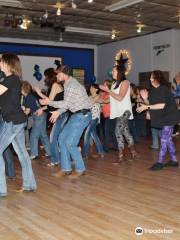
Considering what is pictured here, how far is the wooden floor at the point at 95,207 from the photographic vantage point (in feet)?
9.29

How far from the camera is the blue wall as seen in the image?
1290 centimetres

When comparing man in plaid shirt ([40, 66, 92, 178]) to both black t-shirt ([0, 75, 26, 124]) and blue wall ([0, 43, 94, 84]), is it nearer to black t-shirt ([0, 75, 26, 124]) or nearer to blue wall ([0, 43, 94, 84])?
black t-shirt ([0, 75, 26, 124])

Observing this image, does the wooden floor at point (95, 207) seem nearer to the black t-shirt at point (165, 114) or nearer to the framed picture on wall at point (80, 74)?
the black t-shirt at point (165, 114)

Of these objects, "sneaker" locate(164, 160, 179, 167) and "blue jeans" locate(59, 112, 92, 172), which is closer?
"blue jeans" locate(59, 112, 92, 172)

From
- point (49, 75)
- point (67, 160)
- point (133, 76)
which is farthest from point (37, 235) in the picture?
point (133, 76)

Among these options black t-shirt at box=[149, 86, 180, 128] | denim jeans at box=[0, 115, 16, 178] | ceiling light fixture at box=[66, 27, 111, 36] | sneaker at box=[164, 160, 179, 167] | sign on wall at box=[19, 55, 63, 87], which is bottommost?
sneaker at box=[164, 160, 179, 167]

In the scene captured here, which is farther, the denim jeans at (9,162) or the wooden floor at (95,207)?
the denim jeans at (9,162)

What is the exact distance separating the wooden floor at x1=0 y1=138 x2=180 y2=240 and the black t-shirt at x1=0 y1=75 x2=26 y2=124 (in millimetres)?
775

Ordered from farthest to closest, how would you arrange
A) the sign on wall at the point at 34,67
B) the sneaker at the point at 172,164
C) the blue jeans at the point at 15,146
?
the sign on wall at the point at 34,67
the sneaker at the point at 172,164
the blue jeans at the point at 15,146

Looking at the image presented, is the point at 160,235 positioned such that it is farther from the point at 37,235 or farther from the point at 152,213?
the point at 37,235

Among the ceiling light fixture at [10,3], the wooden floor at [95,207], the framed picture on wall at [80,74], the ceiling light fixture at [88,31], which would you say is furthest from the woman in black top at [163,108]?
the framed picture on wall at [80,74]

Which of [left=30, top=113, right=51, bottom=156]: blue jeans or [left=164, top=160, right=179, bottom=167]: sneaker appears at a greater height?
[left=30, top=113, right=51, bottom=156]: blue jeans

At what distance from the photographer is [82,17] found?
9719 mm

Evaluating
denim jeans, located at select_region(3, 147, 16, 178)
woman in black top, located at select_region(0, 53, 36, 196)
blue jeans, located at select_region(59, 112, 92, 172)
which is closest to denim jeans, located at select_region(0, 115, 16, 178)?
denim jeans, located at select_region(3, 147, 16, 178)
